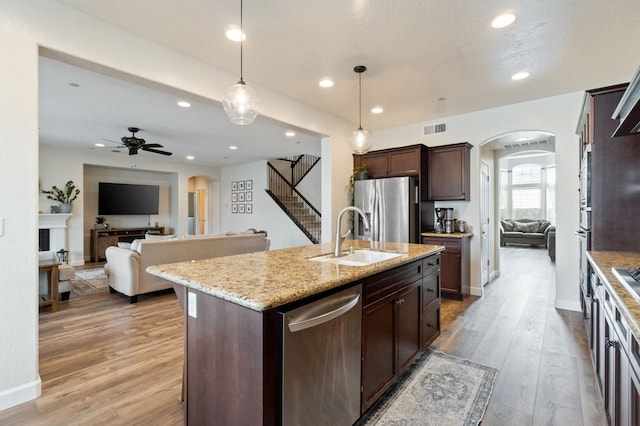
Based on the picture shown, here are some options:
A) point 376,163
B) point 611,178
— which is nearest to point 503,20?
point 611,178

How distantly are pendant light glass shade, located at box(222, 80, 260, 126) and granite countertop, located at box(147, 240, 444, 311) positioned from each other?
1111 mm

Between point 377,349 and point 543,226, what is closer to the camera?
point 377,349

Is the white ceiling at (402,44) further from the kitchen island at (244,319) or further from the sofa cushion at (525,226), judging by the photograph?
the sofa cushion at (525,226)

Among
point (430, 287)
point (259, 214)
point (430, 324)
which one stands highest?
point (259, 214)

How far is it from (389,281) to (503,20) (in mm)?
2263

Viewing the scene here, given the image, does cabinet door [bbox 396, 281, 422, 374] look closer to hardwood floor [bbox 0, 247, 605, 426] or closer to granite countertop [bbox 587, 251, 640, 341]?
hardwood floor [bbox 0, 247, 605, 426]

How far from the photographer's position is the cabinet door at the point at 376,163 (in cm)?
497

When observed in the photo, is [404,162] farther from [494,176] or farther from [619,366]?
[619,366]

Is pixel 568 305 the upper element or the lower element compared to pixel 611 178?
lower

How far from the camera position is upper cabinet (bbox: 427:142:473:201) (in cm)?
458

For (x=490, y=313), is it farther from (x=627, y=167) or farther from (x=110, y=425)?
(x=110, y=425)

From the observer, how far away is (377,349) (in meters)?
1.89

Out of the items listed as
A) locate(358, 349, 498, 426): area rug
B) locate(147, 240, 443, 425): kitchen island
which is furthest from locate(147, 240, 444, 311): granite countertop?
locate(358, 349, 498, 426): area rug

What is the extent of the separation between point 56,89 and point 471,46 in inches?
186
